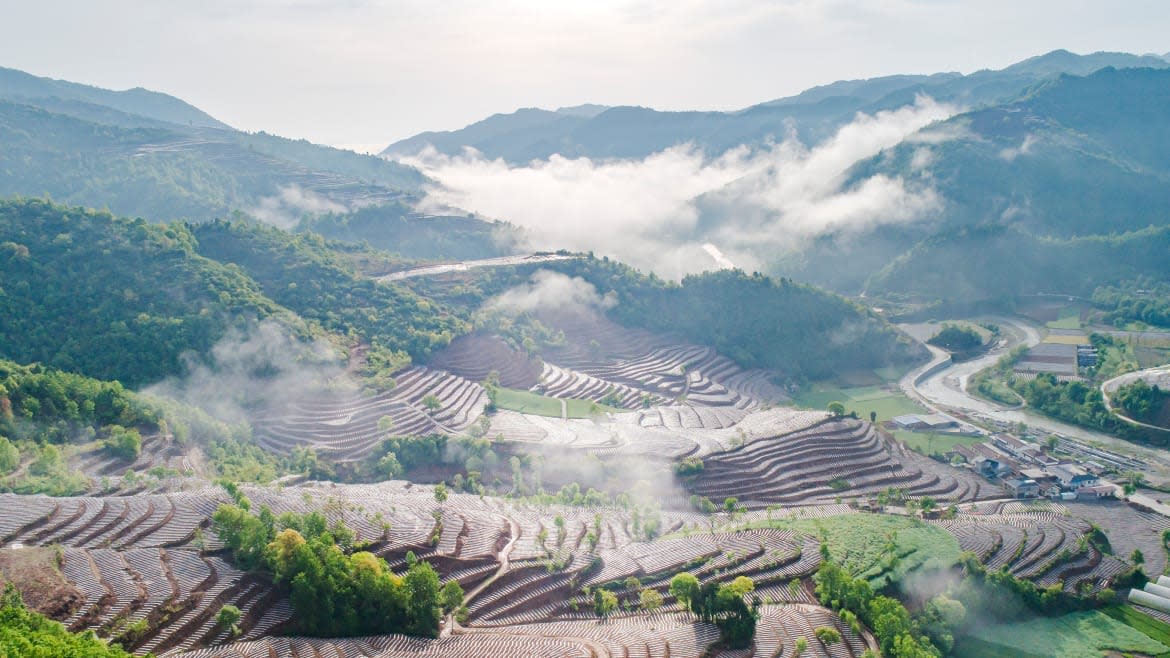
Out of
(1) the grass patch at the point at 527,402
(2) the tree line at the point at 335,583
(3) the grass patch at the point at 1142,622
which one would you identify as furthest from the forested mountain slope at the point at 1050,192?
(2) the tree line at the point at 335,583

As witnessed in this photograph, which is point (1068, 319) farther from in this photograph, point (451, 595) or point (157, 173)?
point (157, 173)

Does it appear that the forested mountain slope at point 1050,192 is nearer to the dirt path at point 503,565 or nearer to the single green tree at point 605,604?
the dirt path at point 503,565

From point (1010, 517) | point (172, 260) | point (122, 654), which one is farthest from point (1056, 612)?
point (172, 260)

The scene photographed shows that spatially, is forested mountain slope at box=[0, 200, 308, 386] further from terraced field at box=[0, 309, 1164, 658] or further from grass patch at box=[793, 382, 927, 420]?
grass patch at box=[793, 382, 927, 420]

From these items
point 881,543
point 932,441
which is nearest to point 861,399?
point 932,441

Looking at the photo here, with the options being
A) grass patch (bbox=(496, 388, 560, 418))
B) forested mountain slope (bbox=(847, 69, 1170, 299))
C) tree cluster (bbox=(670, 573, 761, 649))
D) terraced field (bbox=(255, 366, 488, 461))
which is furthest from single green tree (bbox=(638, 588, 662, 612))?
forested mountain slope (bbox=(847, 69, 1170, 299))

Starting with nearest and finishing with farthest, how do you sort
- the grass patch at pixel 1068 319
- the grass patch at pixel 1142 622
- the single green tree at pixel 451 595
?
1. the single green tree at pixel 451 595
2. the grass patch at pixel 1142 622
3. the grass patch at pixel 1068 319
